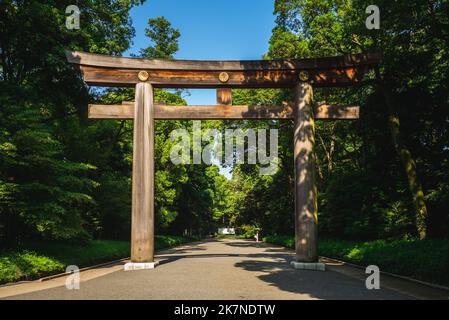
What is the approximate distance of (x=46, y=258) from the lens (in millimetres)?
12383

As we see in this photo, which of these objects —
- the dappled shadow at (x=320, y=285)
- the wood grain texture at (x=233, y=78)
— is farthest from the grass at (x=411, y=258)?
the wood grain texture at (x=233, y=78)

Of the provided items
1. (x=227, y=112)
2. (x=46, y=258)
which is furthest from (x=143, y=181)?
(x=46, y=258)

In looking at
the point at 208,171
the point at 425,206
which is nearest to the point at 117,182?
the point at 425,206

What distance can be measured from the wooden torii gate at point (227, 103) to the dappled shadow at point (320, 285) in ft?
5.00

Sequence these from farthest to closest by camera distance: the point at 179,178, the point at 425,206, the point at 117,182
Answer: the point at 179,178 → the point at 117,182 → the point at 425,206

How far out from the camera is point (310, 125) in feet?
43.6

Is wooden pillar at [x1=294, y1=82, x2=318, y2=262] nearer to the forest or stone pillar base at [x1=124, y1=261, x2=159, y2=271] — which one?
the forest

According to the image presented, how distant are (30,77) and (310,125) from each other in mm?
12209

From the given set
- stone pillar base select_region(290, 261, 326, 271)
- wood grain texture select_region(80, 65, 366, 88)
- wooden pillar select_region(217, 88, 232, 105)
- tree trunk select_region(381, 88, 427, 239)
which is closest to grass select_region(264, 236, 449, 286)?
tree trunk select_region(381, 88, 427, 239)

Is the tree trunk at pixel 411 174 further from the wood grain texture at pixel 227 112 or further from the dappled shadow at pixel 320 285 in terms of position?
the dappled shadow at pixel 320 285

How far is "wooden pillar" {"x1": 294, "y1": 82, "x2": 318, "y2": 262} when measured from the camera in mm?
12680

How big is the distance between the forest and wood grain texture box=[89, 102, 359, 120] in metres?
2.19
